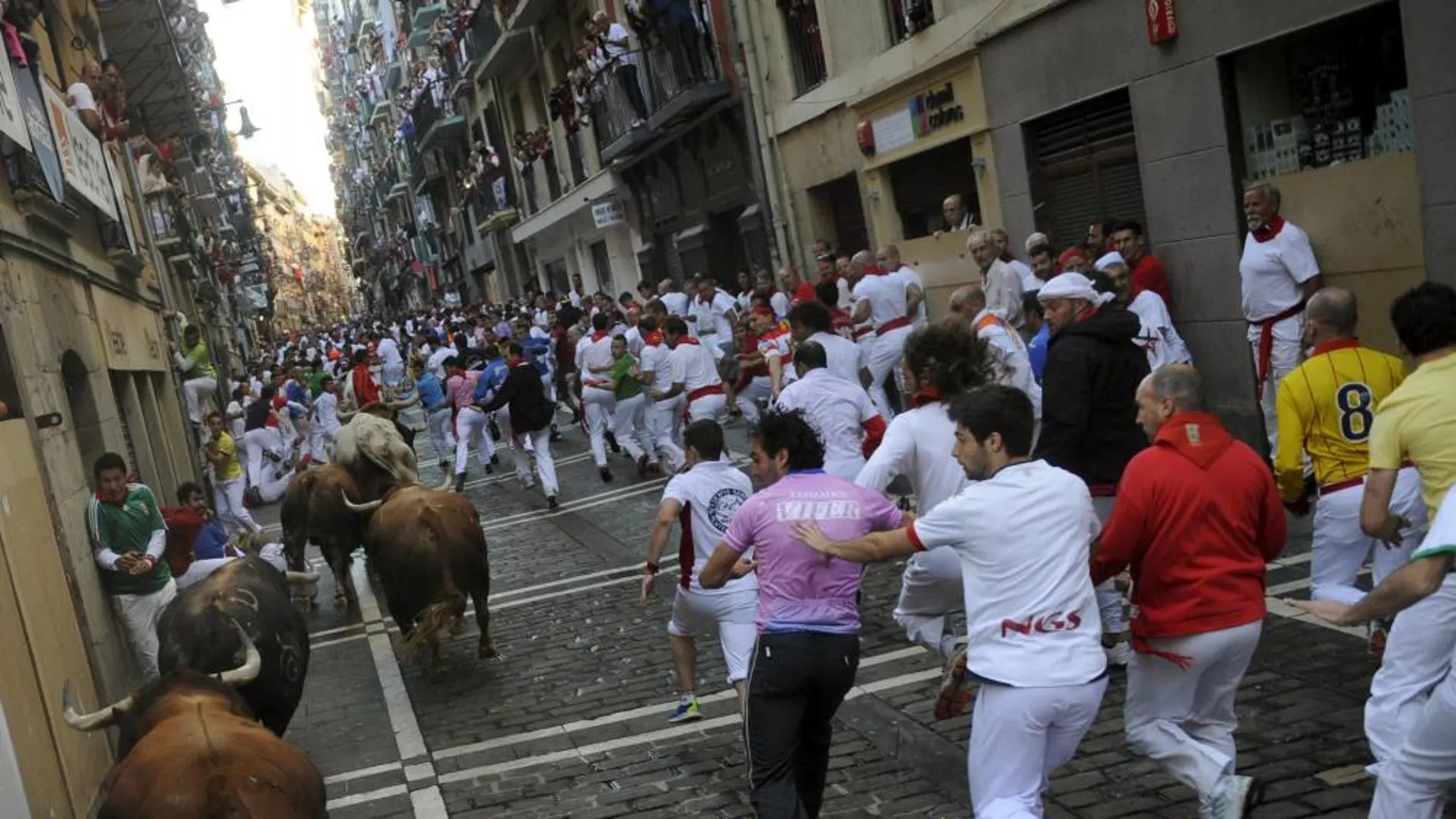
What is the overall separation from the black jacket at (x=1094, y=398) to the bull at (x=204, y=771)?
3.61 metres

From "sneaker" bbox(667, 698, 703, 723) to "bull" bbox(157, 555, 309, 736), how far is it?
1926mm

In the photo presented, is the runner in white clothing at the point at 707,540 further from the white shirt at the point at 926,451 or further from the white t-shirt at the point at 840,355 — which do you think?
the white t-shirt at the point at 840,355

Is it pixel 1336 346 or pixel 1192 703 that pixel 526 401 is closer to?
pixel 1336 346

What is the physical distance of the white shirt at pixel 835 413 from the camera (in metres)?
8.09

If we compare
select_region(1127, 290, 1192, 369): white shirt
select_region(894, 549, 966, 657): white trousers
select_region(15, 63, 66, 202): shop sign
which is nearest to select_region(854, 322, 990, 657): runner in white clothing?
select_region(894, 549, 966, 657): white trousers

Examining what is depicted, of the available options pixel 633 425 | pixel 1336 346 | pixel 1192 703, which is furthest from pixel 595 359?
pixel 1192 703

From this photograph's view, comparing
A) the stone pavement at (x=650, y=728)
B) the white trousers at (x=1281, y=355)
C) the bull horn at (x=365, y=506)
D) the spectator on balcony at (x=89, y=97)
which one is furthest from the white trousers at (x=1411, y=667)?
the spectator on balcony at (x=89, y=97)

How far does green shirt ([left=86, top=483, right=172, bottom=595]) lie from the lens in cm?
908

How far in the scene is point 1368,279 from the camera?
33.2 ft

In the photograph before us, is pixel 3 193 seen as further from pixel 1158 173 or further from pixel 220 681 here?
pixel 1158 173

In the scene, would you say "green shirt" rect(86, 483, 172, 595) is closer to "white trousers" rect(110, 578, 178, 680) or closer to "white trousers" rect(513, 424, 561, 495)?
"white trousers" rect(110, 578, 178, 680)

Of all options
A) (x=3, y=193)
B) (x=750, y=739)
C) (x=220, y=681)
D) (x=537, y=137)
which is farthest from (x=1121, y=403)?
(x=537, y=137)

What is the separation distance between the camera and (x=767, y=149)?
71.6ft

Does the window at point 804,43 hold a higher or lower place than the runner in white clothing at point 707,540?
higher
